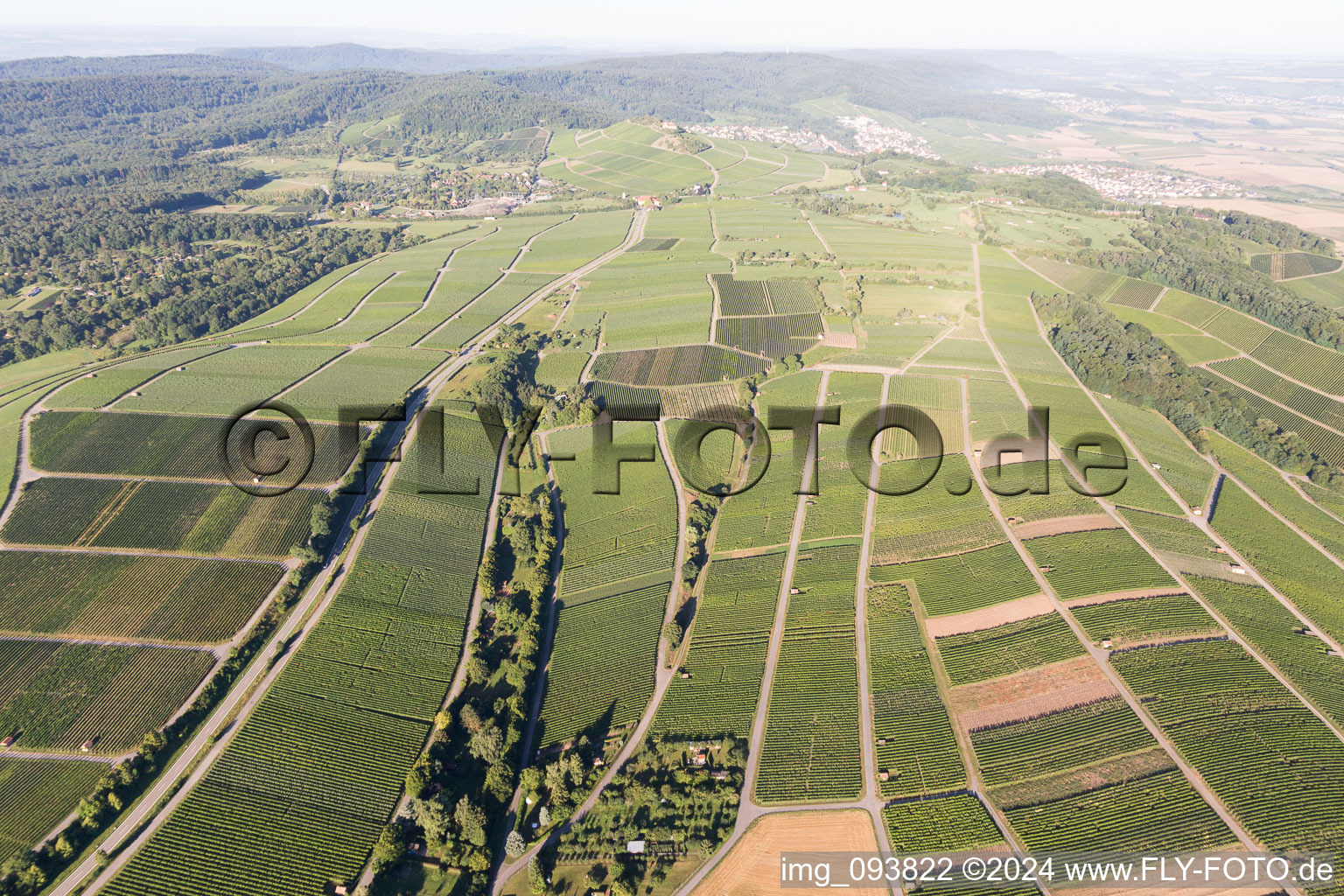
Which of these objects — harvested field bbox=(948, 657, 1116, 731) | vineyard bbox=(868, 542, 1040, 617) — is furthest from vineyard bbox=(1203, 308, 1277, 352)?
harvested field bbox=(948, 657, 1116, 731)

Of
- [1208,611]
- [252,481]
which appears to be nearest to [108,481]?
[252,481]

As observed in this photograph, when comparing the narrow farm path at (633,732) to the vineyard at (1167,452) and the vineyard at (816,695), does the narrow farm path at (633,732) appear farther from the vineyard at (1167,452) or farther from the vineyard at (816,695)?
the vineyard at (1167,452)

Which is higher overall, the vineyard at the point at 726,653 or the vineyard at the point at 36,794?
the vineyard at the point at 726,653

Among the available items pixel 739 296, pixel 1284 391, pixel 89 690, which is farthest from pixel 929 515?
pixel 89 690

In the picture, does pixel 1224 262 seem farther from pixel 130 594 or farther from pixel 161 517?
pixel 130 594

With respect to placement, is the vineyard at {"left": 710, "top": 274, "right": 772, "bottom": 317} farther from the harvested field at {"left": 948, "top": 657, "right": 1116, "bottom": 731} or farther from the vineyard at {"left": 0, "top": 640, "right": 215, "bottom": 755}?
the vineyard at {"left": 0, "top": 640, "right": 215, "bottom": 755}

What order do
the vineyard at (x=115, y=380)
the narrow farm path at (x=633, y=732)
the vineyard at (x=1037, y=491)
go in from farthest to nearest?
the vineyard at (x=115, y=380) < the vineyard at (x=1037, y=491) < the narrow farm path at (x=633, y=732)

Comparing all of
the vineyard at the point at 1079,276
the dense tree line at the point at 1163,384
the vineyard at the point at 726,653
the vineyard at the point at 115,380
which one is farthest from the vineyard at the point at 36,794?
the vineyard at the point at 1079,276

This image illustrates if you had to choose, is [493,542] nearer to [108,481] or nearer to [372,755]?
[372,755]
